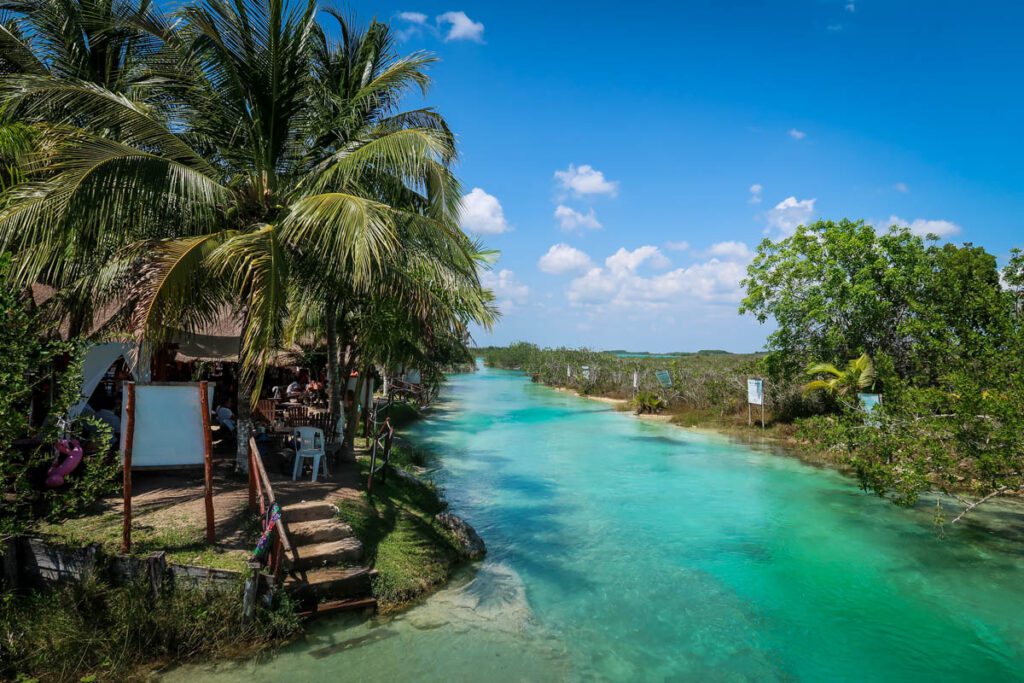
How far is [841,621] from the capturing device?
22.9 ft

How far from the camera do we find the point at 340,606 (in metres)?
5.86

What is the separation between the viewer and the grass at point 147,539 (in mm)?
5371

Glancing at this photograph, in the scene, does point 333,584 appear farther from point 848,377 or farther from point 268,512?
point 848,377

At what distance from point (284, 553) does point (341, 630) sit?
3.26ft

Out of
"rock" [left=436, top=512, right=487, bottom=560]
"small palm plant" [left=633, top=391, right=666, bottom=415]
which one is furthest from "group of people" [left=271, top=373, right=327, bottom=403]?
"small palm plant" [left=633, top=391, right=666, bottom=415]

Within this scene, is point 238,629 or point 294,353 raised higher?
point 294,353

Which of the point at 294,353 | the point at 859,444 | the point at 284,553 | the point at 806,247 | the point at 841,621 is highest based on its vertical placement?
the point at 806,247

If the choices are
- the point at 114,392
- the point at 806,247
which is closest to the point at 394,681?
the point at 114,392

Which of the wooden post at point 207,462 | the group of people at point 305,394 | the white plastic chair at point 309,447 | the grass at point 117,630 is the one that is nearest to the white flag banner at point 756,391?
the group of people at point 305,394

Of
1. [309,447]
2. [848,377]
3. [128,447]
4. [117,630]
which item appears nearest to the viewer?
[117,630]

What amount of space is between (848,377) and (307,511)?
16.2 m

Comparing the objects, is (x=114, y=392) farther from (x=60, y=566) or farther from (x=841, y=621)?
→ (x=841, y=621)

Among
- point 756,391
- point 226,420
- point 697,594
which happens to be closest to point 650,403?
point 756,391

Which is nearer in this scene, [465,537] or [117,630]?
[117,630]
